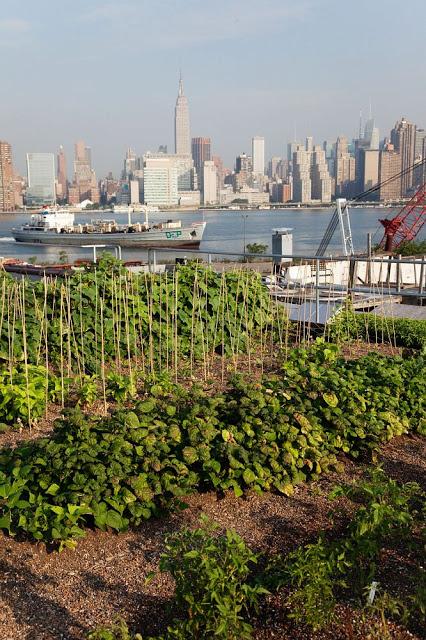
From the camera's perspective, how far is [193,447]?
4.18m

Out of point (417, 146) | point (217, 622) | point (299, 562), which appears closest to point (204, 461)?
point (299, 562)

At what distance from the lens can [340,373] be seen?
549 cm

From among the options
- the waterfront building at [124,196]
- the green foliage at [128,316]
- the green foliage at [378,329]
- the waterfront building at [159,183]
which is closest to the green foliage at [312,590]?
the green foliage at [128,316]

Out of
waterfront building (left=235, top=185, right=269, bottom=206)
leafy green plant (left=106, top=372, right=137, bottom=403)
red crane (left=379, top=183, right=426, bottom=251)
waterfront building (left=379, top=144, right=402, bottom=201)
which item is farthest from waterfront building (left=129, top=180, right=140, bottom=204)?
leafy green plant (left=106, top=372, right=137, bottom=403)

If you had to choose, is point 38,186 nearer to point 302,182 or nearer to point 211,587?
point 302,182

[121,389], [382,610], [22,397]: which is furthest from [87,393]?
[382,610]

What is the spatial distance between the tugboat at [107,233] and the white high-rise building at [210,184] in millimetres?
110131

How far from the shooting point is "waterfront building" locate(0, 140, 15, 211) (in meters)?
147

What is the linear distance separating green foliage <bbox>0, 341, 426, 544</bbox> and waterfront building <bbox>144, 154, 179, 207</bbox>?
16159 centimetres

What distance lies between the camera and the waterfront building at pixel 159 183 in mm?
165750

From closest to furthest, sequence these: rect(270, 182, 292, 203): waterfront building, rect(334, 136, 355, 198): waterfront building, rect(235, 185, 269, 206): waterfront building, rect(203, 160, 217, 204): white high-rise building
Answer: rect(334, 136, 355, 198): waterfront building → rect(270, 182, 292, 203): waterfront building → rect(235, 185, 269, 206): waterfront building → rect(203, 160, 217, 204): white high-rise building

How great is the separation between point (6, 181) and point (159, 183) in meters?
37.7

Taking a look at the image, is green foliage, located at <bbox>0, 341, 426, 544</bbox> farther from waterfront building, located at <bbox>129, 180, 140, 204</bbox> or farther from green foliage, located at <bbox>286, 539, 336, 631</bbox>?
waterfront building, located at <bbox>129, 180, 140, 204</bbox>

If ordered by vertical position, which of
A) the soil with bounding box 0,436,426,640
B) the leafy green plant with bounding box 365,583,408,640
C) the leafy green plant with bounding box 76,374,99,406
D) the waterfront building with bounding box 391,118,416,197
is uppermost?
the waterfront building with bounding box 391,118,416,197
